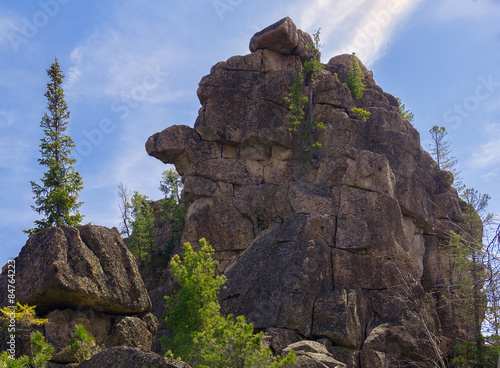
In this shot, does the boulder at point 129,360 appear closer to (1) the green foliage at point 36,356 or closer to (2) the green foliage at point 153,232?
(1) the green foliage at point 36,356

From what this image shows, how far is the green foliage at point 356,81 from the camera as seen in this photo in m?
52.2

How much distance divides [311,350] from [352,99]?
33.4 metres

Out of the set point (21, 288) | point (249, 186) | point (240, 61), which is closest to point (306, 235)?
point (249, 186)

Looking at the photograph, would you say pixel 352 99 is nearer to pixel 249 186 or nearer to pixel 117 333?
pixel 249 186

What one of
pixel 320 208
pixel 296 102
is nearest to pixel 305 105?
→ pixel 296 102

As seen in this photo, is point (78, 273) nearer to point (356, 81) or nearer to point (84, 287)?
point (84, 287)

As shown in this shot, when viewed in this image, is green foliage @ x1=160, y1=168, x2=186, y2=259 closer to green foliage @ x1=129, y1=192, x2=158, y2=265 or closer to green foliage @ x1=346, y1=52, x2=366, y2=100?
green foliage @ x1=129, y1=192, x2=158, y2=265

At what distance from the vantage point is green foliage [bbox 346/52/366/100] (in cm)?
5219

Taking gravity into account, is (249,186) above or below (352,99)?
below

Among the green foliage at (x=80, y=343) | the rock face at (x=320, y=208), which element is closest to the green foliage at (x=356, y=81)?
the rock face at (x=320, y=208)

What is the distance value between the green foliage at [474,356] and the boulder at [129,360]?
82.0ft

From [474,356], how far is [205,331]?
21.7 meters

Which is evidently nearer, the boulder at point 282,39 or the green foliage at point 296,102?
the green foliage at point 296,102

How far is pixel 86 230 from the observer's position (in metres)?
23.3
